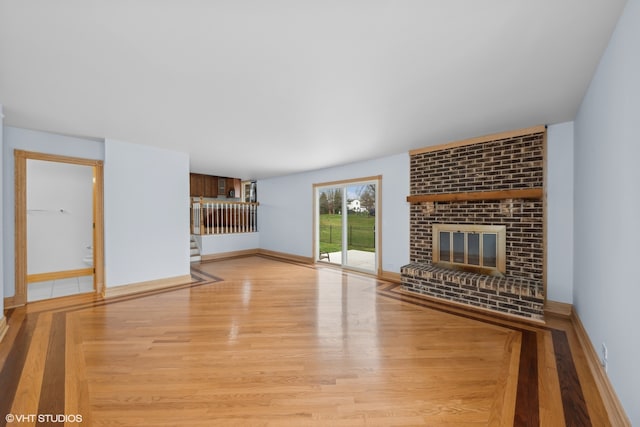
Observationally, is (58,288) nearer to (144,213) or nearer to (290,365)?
(144,213)

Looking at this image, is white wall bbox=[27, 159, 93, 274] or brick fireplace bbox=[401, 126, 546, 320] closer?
brick fireplace bbox=[401, 126, 546, 320]

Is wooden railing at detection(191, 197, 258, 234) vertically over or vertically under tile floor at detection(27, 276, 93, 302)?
over

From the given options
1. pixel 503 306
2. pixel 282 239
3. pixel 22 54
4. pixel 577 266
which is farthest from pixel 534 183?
pixel 282 239

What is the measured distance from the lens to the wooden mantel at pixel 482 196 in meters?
3.31

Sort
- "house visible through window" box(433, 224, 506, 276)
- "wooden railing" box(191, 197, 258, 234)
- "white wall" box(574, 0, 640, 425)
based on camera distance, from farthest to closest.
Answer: "wooden railing" box(191, 197, 258, 234)
"house visible through window" box(433, 224, 506, 276)
"white wall" box(574, 0, 640, 425)

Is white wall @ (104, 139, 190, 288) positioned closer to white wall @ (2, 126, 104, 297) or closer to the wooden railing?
white wall @ (2, 126, 104, 297)

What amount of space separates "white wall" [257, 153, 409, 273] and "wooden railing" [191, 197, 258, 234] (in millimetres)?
299

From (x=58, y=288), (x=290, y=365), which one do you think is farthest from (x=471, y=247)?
(x=58, y=288)

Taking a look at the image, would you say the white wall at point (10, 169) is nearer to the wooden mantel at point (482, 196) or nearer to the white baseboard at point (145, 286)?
the white baseboard at point (145, 286)

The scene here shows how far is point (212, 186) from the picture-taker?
879 cm

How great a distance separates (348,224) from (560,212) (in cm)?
348

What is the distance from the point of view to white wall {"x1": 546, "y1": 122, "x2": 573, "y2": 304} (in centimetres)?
325

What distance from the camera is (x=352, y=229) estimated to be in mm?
5852

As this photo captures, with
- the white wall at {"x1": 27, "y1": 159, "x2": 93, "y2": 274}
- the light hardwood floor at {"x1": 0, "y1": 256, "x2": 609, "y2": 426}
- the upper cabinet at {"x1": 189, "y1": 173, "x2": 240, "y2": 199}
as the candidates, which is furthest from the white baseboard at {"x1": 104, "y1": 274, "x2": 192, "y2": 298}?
the upper cabinet at {"x1": 189, "y1": 173, "x2": 240, "y2": 199}
